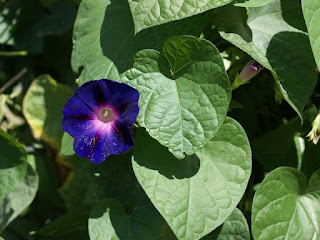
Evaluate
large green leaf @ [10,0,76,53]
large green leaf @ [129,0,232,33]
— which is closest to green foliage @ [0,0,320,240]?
large green leaf @ [129,0,232,33]

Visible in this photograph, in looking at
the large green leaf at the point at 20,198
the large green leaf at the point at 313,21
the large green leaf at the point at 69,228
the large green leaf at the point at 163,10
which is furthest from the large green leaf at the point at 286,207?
the large green leaf at the point at 20,198

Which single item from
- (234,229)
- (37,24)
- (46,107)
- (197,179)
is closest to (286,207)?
(234,229)

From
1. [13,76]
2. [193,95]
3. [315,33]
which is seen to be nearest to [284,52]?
[315,33]

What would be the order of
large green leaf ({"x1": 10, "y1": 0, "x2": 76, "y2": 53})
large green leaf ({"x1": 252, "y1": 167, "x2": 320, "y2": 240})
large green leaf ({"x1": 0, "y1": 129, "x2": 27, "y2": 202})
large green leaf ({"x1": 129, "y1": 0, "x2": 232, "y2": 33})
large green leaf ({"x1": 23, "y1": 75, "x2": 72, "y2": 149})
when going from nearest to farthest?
large green leaf ({"x1": 129, "y1": 0, "x2": 232, "y2": 33}), large green leaf ({"x1": 252, "y1": 167, "x2": 320, "y2": 240}), large green leaf ({"x1": 0, "y1": 129, "x2": 27, "y2": 202}), large green leaf ({"x1": 23, "y1": 75, "x2": 72, "y2": 149}), large green leaf ({"x1": 10, "y1": 0, "x2": 76, "y2": 53})

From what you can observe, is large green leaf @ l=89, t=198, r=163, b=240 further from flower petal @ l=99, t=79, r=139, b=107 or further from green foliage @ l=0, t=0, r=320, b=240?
flower petal @ l=99, t=79, r=139, b=107

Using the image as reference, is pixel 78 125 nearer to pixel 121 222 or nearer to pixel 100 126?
pixel 100 126

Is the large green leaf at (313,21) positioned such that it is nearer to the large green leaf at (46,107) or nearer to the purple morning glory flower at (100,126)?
the purple morning glory flower at (100,126)
